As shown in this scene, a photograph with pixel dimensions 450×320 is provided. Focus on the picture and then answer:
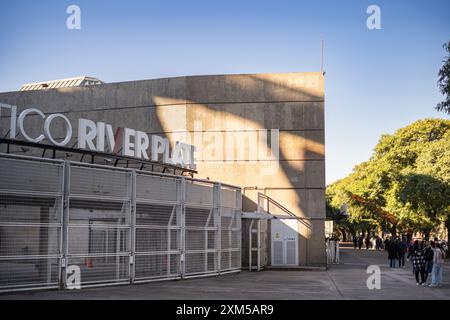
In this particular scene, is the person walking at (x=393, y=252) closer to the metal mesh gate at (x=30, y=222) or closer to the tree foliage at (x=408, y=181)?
the tree foliage at (x=408, y=181)

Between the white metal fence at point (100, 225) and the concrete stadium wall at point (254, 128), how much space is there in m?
6.28

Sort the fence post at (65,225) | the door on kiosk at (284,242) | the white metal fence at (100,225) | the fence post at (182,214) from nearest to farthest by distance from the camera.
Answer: the white metal fence at (100,225) < the fence post at (65,225) < the fence post at (182,214) < the door on kiosk at (284,242)

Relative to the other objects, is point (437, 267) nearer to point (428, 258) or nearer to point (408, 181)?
point (428, 258)

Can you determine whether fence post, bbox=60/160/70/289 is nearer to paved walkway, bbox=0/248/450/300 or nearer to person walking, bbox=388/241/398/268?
paved walkway, bbox=0/248/450/300

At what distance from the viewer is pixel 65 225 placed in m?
19.2

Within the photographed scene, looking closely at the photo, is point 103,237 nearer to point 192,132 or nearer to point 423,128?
point 192,132

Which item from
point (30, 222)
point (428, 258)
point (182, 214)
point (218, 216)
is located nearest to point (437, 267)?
point (428, 258)

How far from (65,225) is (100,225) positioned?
1294 mm

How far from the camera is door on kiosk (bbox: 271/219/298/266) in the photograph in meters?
32.3

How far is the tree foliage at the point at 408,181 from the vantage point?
159 ft

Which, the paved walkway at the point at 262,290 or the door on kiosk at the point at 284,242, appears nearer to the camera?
the paved walkway at the point at 262,290

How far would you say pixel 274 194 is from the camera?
32906 millimetres

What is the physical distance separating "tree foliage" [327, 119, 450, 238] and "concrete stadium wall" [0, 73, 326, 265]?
1911 cm

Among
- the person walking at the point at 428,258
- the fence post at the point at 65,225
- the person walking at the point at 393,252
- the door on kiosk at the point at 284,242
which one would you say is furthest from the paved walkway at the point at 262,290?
the person walking at the point at 393,252
